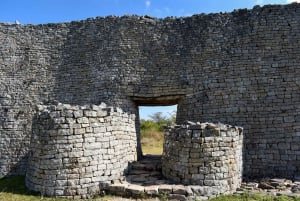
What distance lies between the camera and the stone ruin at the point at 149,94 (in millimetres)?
8820

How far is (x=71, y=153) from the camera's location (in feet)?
28.5

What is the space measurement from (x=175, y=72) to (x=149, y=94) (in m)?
1.15

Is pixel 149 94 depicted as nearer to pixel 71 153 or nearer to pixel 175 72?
pixel 175 72

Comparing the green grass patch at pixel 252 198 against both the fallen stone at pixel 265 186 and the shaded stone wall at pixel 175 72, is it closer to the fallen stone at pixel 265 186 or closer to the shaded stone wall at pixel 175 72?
the fallen stone at pixel 265 186

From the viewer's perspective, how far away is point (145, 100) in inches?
506

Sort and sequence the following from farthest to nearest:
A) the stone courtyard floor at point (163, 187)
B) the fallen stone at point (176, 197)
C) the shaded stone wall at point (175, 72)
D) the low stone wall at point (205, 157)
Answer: the shaded stone wall at point (175, 72) < the low stone wall at point (205, 157) < the stone courtyard floor at point (163, 187) < the fallen stone at point (176, 197)

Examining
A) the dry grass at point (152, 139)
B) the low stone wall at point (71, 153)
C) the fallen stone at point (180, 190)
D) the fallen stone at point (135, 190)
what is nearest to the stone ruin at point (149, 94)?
the low stone wall at point (71, 153)

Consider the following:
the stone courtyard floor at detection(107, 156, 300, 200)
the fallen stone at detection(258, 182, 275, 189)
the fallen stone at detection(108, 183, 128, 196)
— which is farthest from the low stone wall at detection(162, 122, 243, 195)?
the fallen stone at detection(108, 183, 128, 196)

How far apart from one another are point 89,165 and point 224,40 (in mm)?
6384

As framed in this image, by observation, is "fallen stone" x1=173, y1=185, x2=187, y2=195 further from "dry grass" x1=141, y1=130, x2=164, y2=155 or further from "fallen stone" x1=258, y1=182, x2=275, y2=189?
"dry grass" x1=141, y1=130, x2=164, y2=155

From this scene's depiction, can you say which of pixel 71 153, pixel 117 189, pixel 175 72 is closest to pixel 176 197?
pixel 117 189

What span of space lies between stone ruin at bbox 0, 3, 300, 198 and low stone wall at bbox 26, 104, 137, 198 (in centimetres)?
2

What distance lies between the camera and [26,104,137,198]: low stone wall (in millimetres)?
8562

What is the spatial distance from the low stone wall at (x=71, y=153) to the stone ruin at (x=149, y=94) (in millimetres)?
24
